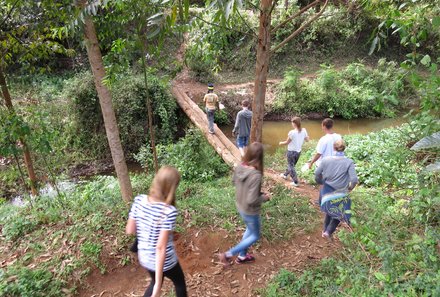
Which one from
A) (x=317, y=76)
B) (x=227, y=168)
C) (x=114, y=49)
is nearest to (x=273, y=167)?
(x=227, y=168)

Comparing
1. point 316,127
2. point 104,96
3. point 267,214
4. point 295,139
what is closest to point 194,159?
point 295,139

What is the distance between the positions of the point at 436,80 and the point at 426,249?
1556 millimetres

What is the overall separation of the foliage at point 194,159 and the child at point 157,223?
5797 mm

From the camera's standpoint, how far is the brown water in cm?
1456

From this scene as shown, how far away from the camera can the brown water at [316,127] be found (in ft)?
47.8

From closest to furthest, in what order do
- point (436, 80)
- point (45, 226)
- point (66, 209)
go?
point (436, 80)
point (45, 226)
point (66, 209)

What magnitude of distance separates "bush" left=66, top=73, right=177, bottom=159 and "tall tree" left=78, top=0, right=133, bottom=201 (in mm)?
6463

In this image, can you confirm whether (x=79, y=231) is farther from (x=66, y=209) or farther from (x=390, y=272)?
(x=390, y=272)

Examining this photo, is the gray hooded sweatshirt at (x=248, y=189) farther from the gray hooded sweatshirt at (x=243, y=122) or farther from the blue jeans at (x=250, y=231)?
the gray hooded sweatshirt at (x=243, y=122)

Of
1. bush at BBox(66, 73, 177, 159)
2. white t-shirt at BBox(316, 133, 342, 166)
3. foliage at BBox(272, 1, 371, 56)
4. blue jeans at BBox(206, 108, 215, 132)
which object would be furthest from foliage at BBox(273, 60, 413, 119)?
white t-shirt at BBox(316, 133, 342, 166)

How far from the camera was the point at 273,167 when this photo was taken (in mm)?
9625

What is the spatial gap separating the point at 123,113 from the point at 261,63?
8190mm

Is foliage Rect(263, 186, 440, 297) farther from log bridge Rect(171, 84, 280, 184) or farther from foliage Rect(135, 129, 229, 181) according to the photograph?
foliage Rect(135, 129, 229, 181)

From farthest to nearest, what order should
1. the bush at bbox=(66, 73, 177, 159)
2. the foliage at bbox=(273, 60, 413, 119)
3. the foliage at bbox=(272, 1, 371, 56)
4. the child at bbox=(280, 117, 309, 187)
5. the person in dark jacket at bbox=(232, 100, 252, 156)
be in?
the foliage at bbox=(272, 1, 371, 56) → the foliage at bbox=(273, 60, 413, 119) → the bush at bbox=(66, 73, 177, 159) → the person in dark jacket at bbox=(232, 100, 252, 156) → the child at bbox=(280, 117, 309, 187)
